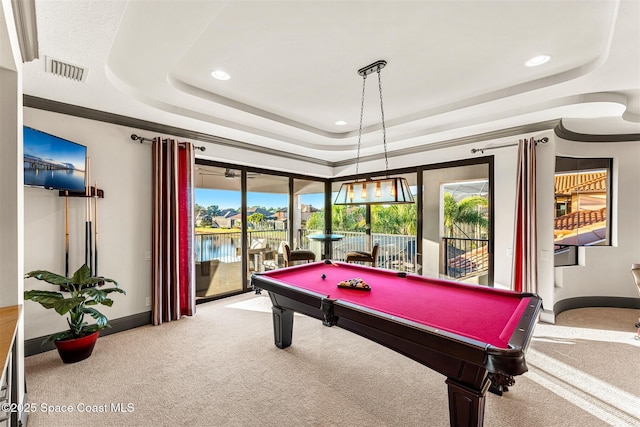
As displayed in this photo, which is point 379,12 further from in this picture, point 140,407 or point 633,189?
point 633,189

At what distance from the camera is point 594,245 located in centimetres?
472

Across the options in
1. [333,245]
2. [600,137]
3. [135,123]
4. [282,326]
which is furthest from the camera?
[333,245]

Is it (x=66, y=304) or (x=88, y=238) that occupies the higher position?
(x=88, y=238)

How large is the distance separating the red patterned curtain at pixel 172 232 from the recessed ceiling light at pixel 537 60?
4036mm

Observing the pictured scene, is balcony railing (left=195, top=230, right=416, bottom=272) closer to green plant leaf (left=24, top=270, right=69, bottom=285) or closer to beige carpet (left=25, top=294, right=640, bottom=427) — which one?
beige carpet (left=25, top=294, right=640, bottom=427)

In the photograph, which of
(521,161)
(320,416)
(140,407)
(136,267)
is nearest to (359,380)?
(320,416)

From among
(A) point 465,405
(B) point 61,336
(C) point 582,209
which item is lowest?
(B) point 61,336

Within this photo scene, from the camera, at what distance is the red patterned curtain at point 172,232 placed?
3871 millimetres

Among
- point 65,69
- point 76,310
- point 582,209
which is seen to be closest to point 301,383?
point 76,310

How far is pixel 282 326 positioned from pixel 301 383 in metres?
0.70

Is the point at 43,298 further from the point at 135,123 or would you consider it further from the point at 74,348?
the point at 135,123

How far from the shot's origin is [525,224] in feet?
12.9

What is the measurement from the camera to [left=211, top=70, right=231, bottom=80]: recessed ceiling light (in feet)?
9.39

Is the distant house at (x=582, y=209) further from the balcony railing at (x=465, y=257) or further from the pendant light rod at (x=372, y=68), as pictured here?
the pendant light rod at (x=372, y=68)
